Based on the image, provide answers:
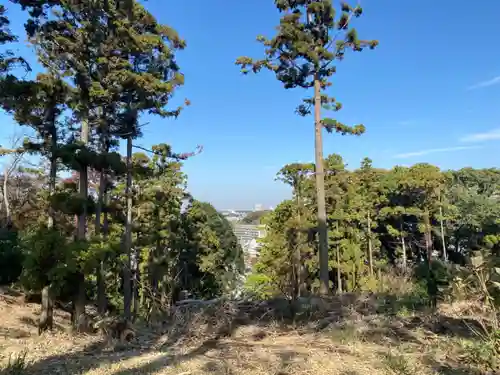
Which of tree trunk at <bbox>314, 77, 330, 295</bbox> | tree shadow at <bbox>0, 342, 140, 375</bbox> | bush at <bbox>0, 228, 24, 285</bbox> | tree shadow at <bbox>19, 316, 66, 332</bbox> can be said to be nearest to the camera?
tree shadow at <bbox>0, 342, 140, 375</bbox>

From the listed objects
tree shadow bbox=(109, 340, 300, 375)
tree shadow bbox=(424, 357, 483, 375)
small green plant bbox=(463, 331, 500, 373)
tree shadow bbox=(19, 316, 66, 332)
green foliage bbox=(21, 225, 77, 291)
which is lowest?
tree shadow bbox=(19, 316, 66, 332)

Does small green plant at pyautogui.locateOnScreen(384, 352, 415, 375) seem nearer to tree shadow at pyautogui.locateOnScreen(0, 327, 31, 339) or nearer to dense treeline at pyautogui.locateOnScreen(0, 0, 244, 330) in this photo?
dense treeline at pyautogui.locateOnScreen(0, 0, 244, 330)

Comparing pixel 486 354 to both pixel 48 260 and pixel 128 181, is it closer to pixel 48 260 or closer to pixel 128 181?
pixel 48 260

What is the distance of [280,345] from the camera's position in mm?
3697

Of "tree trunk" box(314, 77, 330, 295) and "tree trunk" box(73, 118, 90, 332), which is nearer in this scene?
"tree trunk" box(73, 118, 90, 332)

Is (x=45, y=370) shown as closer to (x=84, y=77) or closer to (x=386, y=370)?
(x=386, y=370)

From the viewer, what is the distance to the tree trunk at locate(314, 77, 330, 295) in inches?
392

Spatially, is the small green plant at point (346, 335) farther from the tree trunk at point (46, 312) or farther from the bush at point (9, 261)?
the bush at point (9, 261)

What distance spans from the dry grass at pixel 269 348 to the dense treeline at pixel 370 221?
10.7 metres

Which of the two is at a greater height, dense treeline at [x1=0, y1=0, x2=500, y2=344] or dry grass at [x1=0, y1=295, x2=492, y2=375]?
dense treeline at [x1=0, y1=0, x2=500, y2=344]

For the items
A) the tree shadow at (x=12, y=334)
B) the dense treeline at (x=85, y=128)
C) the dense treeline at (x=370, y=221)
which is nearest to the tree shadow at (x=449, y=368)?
the dense treeline at (x=85, y=128)

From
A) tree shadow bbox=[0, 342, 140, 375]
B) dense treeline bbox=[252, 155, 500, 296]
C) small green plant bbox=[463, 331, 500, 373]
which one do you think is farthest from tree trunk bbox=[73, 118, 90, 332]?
dense treeline bbox=[252, 155, 500, 296]

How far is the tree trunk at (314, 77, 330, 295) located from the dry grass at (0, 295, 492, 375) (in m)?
4.72

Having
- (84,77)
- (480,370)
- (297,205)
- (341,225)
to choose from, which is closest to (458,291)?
(480,370)
